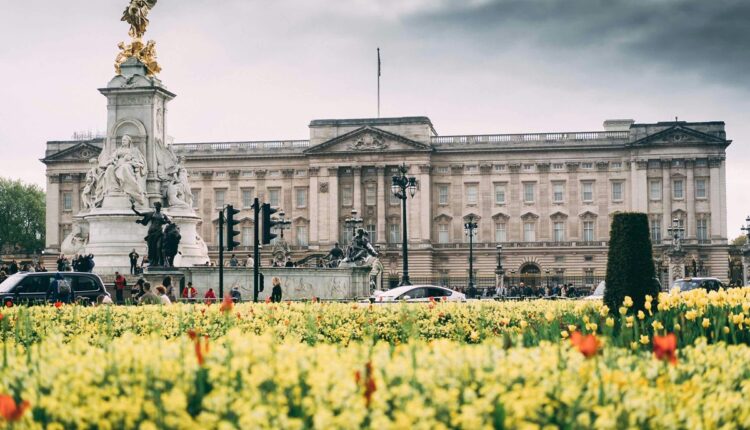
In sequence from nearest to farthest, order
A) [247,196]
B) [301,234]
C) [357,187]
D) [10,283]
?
1. [10,283]
2. [357,187]
3. [301,234]
4. [247,196]

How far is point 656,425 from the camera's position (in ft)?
19.7

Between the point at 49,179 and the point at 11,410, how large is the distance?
9963 centimetres

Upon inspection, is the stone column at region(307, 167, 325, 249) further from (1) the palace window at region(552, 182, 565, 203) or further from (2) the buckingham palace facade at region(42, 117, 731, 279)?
(1) the palace window at region(552, 182, 565, 203)

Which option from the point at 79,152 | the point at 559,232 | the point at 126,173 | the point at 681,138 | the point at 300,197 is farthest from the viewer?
the point at 300,197

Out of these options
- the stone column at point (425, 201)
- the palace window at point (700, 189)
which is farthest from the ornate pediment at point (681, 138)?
the stone column at point (425, 201)

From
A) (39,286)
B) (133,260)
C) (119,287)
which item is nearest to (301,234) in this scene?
(133,260)

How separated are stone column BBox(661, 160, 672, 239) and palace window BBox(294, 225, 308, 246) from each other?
114ft

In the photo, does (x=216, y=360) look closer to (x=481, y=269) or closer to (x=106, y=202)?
(x=106, y=202)

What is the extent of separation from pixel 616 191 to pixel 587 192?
2.75 meters

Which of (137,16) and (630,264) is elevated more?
(137,16)

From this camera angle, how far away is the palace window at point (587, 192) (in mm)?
95238

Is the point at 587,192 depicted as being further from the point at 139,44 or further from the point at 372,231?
the point at 139,44

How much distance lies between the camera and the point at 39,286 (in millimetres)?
26391

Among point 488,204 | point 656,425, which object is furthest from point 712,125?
point 656,425
